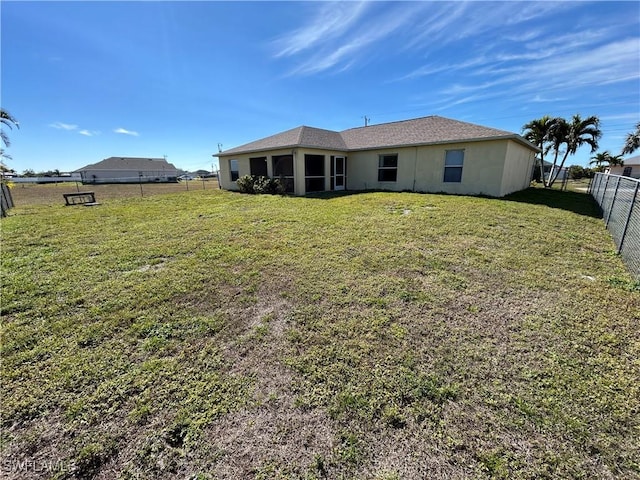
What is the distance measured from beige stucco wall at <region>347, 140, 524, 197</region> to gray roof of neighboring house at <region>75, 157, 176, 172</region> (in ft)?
165

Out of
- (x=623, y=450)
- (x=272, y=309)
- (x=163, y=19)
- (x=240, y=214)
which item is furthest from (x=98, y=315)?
(x=163, y=19)

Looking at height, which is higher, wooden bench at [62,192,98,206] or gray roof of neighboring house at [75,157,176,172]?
gray roof of neighboring house at [75,157,176,172]

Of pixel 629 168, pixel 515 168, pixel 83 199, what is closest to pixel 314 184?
pixel 515 168

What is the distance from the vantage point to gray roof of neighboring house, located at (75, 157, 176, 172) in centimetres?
4756

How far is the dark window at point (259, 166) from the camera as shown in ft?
51.3

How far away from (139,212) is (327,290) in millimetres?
8949

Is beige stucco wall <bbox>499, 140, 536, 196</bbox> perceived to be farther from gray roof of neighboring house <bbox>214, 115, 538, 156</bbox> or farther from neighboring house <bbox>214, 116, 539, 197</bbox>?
gray roof of neighboring house <bbox>214, 115, 538, 156</bbox>

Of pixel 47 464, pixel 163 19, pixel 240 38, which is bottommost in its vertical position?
pixel 47 464

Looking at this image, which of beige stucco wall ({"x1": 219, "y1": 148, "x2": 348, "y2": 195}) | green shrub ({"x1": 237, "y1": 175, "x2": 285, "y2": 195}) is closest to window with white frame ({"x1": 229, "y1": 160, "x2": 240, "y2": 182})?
beige stucco wall ({"x1": 219, "y1": 148, "x2": 348, "y2": 195})

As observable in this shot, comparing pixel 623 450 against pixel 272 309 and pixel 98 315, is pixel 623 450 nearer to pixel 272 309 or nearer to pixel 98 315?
pixel 272 309

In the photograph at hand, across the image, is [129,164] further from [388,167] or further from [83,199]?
[388,167]

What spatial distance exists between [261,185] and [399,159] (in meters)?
7.48

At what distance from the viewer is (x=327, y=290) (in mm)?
3719

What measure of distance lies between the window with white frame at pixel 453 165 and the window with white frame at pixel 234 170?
1239 centimetres
